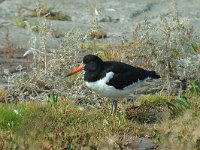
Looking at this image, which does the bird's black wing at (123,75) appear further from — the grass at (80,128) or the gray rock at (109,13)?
the gray rock at (109,13)

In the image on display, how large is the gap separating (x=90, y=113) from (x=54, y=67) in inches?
86.4

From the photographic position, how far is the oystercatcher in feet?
31.0

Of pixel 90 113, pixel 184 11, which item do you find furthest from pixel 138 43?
pixel 184 11

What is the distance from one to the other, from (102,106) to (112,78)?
2.86 feet

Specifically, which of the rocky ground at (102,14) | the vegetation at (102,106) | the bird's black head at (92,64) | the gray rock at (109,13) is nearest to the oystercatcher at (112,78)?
the bird's black head at (92,64)

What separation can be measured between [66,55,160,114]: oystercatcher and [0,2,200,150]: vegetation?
0.25m

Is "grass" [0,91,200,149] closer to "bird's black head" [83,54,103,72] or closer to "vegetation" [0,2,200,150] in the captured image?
"vegetation" [0,2,200,150]

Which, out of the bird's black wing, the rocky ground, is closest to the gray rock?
the rocky ground

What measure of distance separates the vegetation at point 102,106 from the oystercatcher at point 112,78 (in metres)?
0.25

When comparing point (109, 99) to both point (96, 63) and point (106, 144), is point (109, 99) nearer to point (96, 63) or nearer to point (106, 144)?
point (96, 63)

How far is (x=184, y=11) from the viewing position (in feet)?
57.5

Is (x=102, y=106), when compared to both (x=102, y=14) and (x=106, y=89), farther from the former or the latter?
(x=102, y=14)

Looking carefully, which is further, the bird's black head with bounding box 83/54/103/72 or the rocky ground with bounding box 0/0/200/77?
the rocky ground with bounding box 0/0/200/77

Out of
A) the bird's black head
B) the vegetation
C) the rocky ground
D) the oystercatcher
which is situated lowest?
the rocky ground
